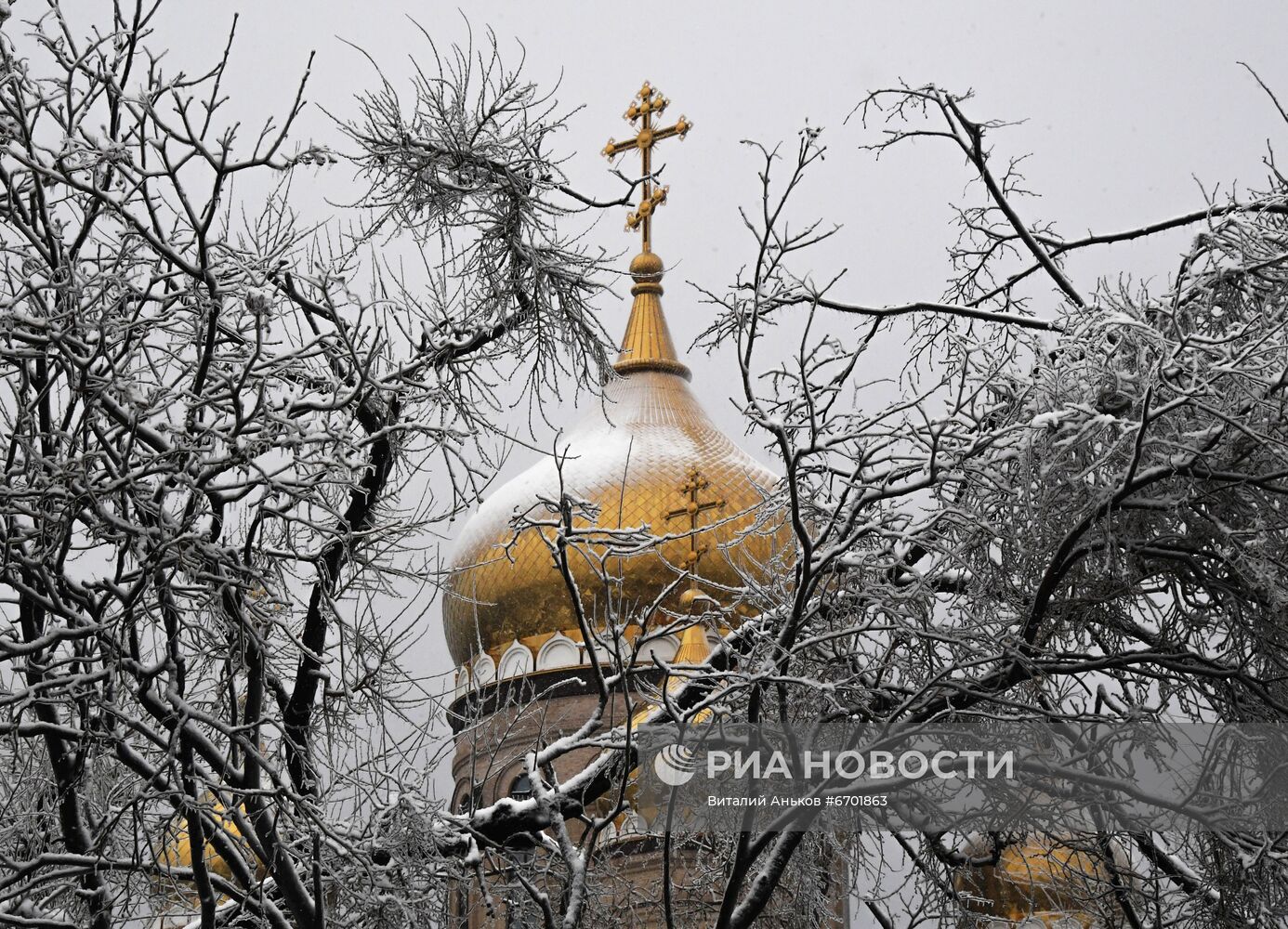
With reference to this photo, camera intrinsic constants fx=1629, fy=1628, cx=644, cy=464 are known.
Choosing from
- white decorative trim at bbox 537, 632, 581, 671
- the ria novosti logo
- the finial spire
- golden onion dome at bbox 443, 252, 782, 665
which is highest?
the finial spire

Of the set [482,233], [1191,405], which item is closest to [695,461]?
[482,233]

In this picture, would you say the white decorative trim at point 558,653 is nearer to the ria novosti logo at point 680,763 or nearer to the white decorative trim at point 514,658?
the white decorative trim at point 514,658

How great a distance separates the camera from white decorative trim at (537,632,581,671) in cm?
2372

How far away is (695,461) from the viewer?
83.3ft

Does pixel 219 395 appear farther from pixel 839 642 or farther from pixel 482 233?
pixel 839 642

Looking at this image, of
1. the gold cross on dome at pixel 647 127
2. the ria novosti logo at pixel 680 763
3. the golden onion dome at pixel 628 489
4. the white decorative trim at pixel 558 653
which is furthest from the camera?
the white decorative trim at pixel 558 653

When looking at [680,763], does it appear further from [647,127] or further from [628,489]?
[628,489]

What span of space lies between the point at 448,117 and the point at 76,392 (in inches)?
A: 97.2

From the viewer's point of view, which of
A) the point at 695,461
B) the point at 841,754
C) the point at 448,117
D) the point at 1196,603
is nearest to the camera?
the point at 1196,603

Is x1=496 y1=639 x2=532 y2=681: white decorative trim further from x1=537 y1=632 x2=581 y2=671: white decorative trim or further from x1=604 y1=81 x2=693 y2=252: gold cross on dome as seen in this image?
x1=604 y1=81 x2=693 y2=252: gold cross on dome

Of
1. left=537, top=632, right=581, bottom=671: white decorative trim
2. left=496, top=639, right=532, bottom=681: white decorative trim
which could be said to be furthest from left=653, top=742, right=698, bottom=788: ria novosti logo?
left=496, top=639, right=532, bottom=681: white decorative trim

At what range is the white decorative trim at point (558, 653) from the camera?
2372cm

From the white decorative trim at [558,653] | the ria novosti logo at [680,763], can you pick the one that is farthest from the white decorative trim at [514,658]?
the ria novosti logo at [680,763]

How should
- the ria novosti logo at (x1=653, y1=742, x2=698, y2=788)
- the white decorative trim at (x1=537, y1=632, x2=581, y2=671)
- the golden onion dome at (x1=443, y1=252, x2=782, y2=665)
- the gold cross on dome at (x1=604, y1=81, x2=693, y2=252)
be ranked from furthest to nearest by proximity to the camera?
1. the white decorative trim at (x1=537, y1=632, x2=581, y2=671)
2. the golden onion dome at (x1=443, y1=252, x2=782, y2=665)
3. the gold cross on dome at (x1=604, y1=81, x2=693, y2=252)
4. the ria novosti logo at (x1=653, y1=742, x2=698, y2=788)
